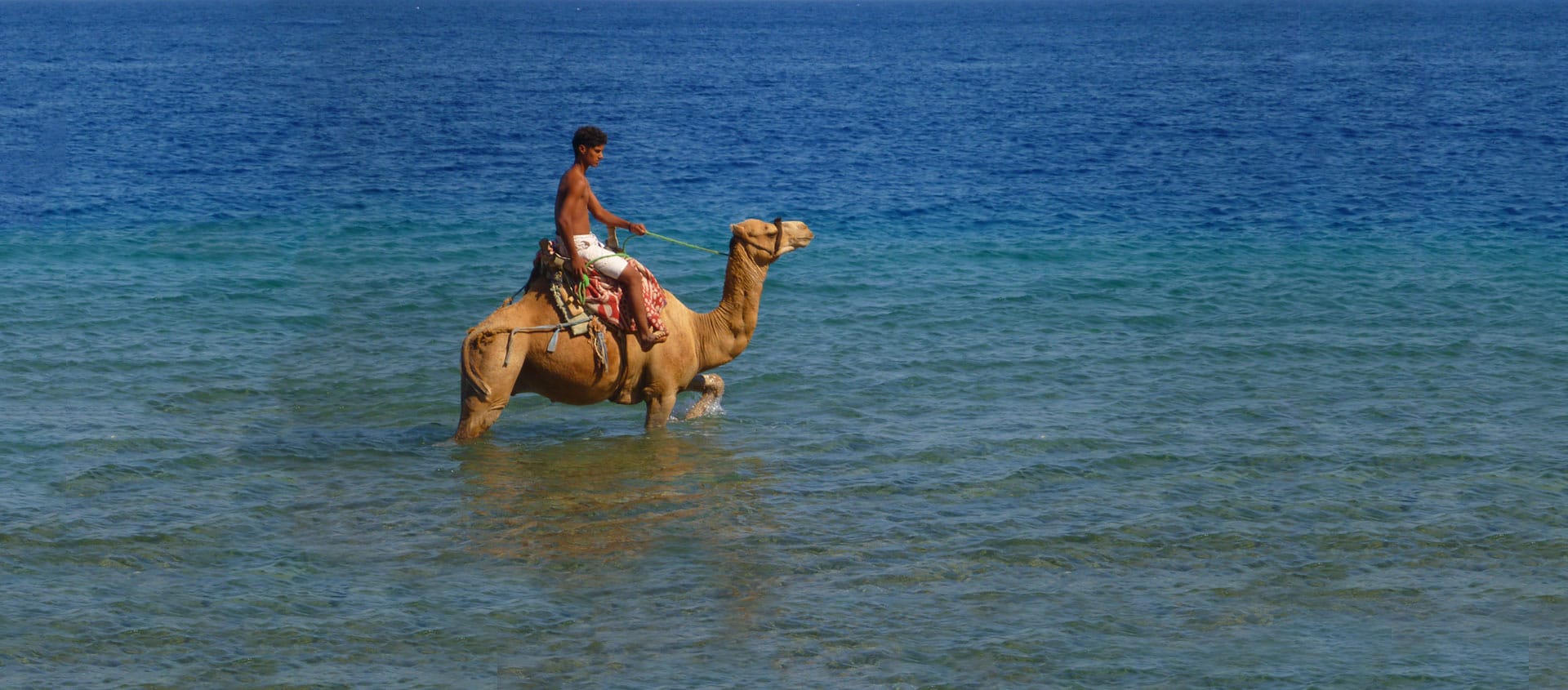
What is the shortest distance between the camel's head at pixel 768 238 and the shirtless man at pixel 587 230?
118cm

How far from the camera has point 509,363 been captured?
13352 mm

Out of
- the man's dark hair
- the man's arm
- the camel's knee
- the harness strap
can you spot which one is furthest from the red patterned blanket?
the camel's knee

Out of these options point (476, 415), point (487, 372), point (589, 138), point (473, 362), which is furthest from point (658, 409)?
point (589, 138)

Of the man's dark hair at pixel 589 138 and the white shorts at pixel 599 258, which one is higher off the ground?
the man's dark hair at pixel 589 138

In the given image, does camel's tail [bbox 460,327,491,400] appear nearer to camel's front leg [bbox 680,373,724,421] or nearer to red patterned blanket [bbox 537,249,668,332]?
red patterned blanket [bbox 537,249,668,332]

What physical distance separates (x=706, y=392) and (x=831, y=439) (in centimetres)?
132

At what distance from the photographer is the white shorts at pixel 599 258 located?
1351cm

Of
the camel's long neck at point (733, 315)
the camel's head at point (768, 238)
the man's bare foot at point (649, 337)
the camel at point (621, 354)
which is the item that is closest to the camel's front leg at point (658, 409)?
the camel at point (621, 354)

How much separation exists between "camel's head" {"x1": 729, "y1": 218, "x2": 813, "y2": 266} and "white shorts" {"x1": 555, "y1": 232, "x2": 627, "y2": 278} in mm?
1229

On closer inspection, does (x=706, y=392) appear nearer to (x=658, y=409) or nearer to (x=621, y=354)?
(x=658, y=409)

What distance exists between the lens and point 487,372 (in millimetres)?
13391

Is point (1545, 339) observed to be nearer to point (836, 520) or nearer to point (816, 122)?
point (836, 520)

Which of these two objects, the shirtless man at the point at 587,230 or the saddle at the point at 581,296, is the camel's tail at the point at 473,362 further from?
the shirtless man at the point at 587,230

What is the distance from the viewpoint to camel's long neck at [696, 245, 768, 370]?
47.6ft
